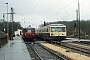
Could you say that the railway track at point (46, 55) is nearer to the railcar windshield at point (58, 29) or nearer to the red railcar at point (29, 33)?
the railcar windshield at point (58, 29)

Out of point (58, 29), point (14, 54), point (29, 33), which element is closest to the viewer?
point (14, 54)

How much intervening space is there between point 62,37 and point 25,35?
12.6 meters

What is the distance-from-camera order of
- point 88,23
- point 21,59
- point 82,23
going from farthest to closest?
point 82,23, point 88,23, point 21,59

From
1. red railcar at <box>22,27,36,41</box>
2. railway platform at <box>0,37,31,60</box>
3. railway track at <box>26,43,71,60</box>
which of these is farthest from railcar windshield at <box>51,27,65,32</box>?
railway track at <box>26,43,71,60</box>

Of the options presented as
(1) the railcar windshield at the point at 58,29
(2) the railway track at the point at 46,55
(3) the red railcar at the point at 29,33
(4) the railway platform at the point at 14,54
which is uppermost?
(1) the railcar windshield at the point at 58,29

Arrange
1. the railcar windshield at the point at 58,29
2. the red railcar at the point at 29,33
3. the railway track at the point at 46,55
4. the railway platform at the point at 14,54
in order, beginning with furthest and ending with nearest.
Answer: the red railcar at the point at 29,33, the railcar windshield at the point at 58,29, the railway track at the point at 46,55, the railway platform at the point at 14,54

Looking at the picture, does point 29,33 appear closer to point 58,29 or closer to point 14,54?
point 58,29

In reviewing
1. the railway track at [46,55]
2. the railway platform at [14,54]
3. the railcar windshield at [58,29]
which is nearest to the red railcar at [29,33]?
the railcar windshield at [58,29]

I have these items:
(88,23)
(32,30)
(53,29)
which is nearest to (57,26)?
(53,29)

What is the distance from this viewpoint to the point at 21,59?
1573cm

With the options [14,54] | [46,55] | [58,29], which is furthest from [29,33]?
[14,54]

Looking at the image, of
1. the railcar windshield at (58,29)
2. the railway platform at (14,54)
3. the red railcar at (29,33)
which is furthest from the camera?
the red railcar at (29,33)

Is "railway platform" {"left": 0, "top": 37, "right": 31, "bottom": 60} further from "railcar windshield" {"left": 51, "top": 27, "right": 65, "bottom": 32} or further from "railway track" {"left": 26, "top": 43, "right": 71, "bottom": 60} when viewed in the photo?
"railcar windshield" {"left": 51, "top": 27, "right": 65, "bottom": 32}

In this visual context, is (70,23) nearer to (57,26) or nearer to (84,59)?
(57,26)
